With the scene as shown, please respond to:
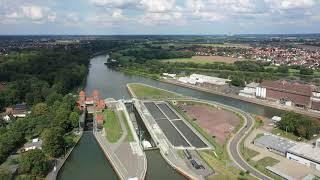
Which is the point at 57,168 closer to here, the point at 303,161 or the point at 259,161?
the point at 259,161

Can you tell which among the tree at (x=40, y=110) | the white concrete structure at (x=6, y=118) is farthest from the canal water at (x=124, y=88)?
the white concrete structure at (x=6, y=118)

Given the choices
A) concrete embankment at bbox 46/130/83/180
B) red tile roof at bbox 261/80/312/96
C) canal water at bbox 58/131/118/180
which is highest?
red tile roof at bbox 261/80/312/96

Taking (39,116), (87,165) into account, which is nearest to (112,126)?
(39,116)

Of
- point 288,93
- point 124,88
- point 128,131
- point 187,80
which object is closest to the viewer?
point 128,131

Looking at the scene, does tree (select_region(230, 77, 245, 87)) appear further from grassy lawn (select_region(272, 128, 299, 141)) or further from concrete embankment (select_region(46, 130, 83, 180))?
concrete embankment (select_region(46, 130, 83, 180))

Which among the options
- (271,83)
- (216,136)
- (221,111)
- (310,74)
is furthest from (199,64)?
(216,136)

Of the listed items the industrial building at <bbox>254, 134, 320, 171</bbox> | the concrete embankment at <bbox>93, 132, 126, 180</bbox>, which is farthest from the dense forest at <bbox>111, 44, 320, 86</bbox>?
the concrete embankment at <bbox>93, 132, 126, 180</bbox>

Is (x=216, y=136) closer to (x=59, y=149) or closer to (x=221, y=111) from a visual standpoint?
(x=221, y=111)
